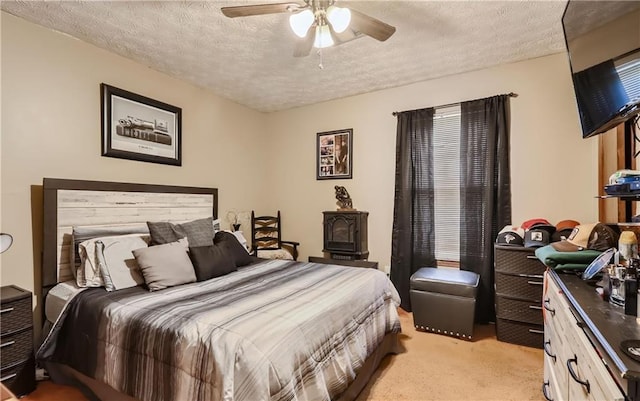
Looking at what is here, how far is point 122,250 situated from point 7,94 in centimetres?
141

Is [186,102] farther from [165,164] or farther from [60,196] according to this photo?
[60,196]

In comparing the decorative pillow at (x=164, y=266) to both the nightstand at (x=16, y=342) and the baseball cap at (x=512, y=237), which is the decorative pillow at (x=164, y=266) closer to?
the nightstand at (x=16, y=342)

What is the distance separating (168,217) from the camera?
127 inches

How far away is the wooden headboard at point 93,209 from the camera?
237 centimetres

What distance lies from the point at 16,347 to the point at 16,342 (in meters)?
0.03

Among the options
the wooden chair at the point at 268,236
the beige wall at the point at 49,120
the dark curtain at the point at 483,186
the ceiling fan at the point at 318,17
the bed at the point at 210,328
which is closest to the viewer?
the bed at the point at 210,328

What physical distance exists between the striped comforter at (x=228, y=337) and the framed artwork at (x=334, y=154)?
2057mm

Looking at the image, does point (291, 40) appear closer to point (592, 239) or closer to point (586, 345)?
point (592, 239)

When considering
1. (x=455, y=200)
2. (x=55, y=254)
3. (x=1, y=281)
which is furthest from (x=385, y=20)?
(x=1, y=281)

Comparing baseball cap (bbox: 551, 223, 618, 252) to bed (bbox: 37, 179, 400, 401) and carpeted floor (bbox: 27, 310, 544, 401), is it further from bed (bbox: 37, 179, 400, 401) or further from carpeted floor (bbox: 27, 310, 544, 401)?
bed (bbox: 37, 179, 400, 401)

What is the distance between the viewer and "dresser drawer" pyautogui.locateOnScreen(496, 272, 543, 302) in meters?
2.55

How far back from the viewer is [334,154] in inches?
165

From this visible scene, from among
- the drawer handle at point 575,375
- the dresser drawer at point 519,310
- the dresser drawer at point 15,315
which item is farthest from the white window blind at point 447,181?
the dresser drawer at point 15,315

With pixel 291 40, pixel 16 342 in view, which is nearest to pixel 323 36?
pixel 291 40
